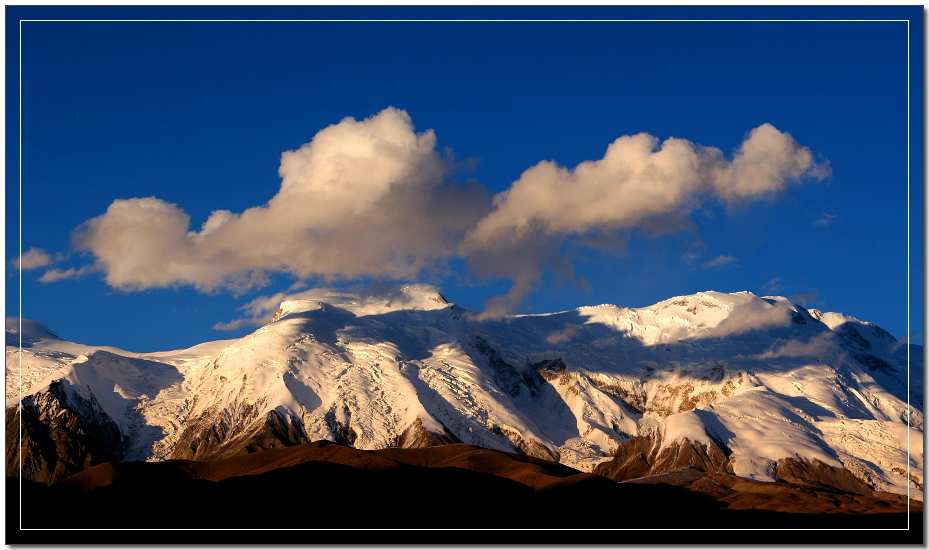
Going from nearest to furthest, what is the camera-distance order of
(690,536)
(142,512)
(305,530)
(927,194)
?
(927,194)
(690,536)
(305,530)
(142,512)

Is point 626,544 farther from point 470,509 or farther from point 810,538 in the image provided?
point 470,509

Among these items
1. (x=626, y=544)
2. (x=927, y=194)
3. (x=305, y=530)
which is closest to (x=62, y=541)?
(x=305, y=530)

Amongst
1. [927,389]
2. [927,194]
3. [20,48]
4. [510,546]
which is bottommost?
[510,546]

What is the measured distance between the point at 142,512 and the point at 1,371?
7725 cm

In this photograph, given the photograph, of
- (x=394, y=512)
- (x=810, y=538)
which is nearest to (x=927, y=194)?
(x=810, y=538)

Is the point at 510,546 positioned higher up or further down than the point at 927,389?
further down

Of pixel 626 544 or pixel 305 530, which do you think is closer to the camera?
pixel 626 544

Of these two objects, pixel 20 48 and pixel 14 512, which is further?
pixel 14 512

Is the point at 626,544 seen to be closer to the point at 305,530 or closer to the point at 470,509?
the point at 305,530

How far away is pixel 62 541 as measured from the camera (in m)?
123

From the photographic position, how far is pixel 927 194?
4301 inches

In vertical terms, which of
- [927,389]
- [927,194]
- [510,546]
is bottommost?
[510,546]

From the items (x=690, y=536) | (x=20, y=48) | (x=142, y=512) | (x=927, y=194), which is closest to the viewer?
(x=927, y=194)

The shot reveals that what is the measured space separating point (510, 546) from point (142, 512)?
84186mm
